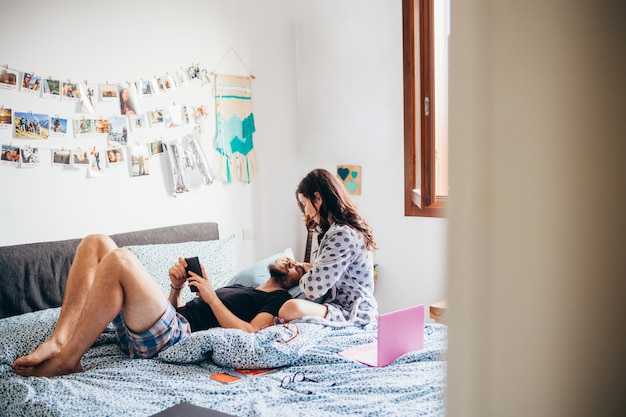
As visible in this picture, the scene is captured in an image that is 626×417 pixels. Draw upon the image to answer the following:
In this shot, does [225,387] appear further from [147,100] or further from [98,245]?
[147,100]

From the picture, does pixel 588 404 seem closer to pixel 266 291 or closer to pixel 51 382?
pixel 51 382

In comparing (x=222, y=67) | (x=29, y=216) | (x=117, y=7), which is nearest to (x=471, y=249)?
(x=29, y=216)

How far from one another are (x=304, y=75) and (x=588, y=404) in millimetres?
3808

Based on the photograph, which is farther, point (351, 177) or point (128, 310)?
point (351, 177)

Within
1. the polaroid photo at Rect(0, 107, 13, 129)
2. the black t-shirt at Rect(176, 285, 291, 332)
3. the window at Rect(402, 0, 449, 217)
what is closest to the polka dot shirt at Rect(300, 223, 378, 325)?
the black t-shirt at Rect(176, 285, 291, 332)

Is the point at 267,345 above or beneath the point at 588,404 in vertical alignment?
beneath

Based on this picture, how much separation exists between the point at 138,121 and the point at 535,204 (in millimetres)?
3111

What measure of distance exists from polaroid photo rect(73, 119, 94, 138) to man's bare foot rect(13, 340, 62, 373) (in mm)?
1209


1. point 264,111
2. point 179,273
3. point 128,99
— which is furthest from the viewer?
point 264,111

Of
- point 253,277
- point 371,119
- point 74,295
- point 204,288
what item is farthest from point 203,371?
point 371,119

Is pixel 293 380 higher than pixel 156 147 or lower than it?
lower

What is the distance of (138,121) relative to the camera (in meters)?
3.17

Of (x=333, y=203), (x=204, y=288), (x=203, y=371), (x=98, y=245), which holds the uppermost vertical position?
(x=333, y=203)

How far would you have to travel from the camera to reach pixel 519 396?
285mm
